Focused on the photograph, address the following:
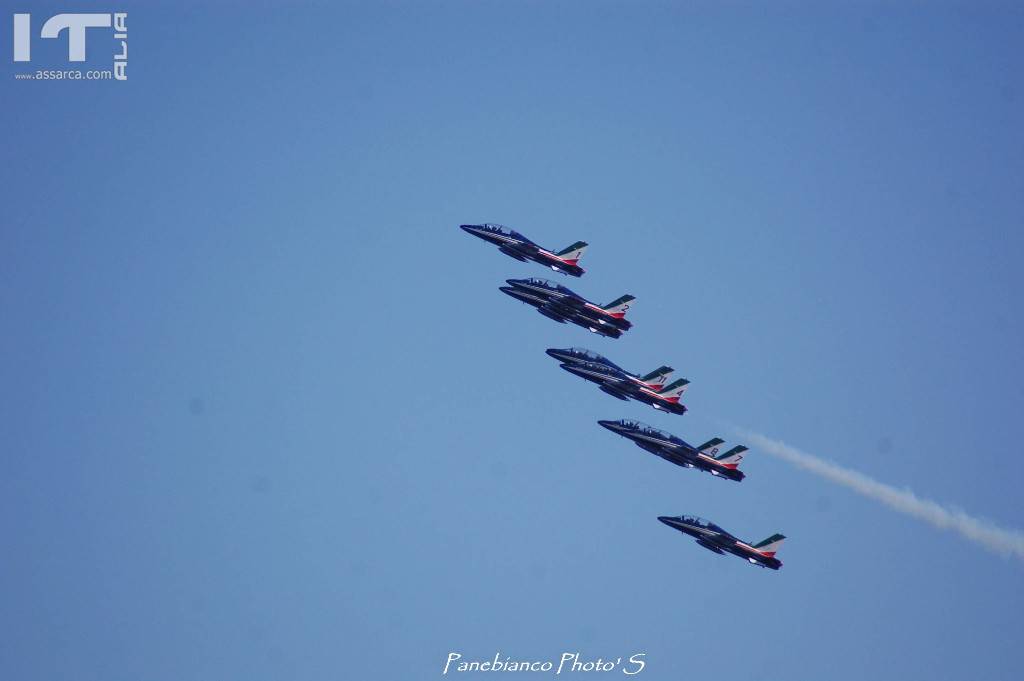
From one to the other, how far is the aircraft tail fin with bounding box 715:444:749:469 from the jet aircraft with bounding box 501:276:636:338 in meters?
12.5

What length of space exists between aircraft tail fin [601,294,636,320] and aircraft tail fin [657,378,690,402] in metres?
7.20

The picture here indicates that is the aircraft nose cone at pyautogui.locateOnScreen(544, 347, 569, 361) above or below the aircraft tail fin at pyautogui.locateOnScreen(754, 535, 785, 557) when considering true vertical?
above

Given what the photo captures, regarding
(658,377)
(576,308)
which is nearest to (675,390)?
(658,377)

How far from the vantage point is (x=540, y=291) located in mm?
115625

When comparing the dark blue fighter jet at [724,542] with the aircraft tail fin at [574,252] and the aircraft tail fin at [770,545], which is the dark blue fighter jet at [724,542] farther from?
the aircraft tail fin at [574,252]

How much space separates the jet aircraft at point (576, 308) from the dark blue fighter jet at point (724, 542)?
16065mm

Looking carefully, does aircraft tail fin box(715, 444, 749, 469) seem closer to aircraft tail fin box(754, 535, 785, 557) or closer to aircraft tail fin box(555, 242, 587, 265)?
aircraft tail fin box(754, 535, 785, 557)

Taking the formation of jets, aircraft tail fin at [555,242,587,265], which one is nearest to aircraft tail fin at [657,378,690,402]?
the formation of jets

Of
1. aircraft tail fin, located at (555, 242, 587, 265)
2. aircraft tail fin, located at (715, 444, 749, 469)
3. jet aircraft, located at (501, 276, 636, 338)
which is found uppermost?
aircraft tail fin, located at (555, 242, 587, 265)

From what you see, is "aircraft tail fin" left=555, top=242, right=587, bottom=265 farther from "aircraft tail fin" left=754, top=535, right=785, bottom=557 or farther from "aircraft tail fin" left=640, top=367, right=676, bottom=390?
"aircraft tail fin" left=754, top=535, right=785, bottom=557

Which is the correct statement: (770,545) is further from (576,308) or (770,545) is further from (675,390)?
(576,308)

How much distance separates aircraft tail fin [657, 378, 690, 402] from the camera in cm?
Answer: 11756

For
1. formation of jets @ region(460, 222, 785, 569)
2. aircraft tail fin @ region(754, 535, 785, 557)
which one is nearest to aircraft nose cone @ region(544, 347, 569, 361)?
formation of jets @ region(460, 222, 785, 569)

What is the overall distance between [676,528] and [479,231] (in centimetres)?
2773
